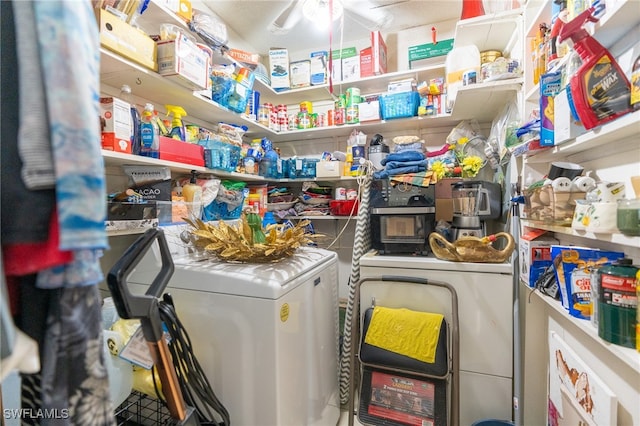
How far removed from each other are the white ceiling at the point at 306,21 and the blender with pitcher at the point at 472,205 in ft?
4.68

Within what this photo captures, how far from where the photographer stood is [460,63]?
174 cm

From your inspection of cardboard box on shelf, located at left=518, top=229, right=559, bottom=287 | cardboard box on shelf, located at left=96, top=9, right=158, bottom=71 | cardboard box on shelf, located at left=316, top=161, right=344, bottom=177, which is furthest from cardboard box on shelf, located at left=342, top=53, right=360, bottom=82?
cardboard box on shelf, located at left=518, top=229, right=559, bottom=287

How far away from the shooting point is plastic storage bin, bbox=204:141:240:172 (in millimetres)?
1737

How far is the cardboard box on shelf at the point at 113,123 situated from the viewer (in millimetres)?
1160

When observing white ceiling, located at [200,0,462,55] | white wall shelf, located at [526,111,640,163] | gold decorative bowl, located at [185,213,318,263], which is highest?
white ceiling, located at [200,0,462,55]

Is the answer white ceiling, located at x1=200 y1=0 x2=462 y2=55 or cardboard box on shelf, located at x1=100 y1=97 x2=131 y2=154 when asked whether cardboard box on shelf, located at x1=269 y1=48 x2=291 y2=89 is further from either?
cardboard box on shelf, located at x1=100 y1=97 x2=131 y2=154

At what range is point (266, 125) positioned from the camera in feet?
7.89

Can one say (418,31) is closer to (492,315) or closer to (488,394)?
(492,315)

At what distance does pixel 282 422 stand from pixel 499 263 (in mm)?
1151

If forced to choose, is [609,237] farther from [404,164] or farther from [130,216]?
[130,216]

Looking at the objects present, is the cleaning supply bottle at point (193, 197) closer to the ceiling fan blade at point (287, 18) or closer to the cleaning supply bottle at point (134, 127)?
the cleaning supply bottle at point (134, 127)

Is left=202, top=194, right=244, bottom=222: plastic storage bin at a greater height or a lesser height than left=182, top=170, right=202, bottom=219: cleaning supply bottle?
lesser

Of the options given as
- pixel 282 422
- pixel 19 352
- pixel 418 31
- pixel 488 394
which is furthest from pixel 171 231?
pixel 418 31

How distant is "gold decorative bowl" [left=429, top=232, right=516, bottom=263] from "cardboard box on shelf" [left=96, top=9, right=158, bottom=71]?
159 cm
